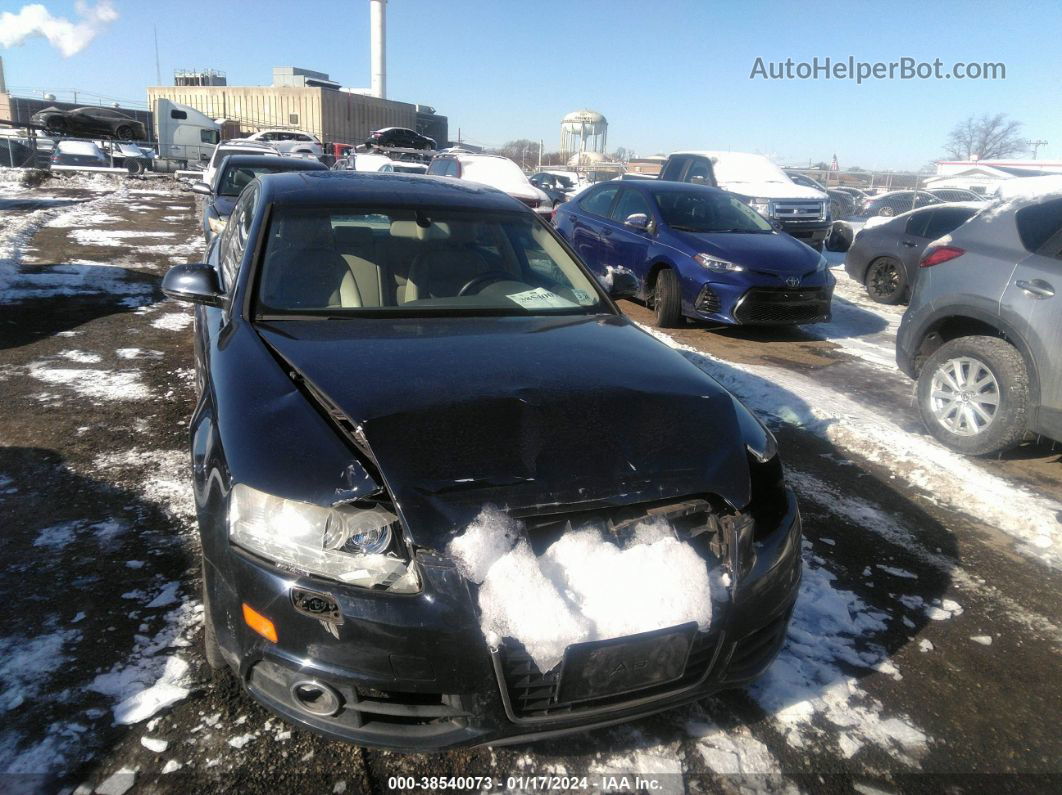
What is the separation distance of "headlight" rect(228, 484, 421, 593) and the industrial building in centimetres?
5324

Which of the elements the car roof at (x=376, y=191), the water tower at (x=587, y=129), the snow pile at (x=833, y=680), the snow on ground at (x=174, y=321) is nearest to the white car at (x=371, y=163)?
the snow on ground at (x=174, y=321)

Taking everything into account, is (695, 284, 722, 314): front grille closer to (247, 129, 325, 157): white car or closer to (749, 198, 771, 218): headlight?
(749, 198, 771, 218): headlight

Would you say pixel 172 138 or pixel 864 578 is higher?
pixel 172 138

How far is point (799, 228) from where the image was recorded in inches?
510

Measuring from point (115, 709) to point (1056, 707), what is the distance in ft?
10.3

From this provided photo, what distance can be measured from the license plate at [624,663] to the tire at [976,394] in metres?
3.55

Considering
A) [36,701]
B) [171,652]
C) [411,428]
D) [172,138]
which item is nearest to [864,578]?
[411,428]

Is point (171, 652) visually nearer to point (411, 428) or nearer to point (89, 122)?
point (411, 428)

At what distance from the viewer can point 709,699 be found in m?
2.43

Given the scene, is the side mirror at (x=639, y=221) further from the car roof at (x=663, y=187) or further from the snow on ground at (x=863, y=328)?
the snow on ground at (x=863, y=328)

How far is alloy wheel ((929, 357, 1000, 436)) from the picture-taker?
15.1ft

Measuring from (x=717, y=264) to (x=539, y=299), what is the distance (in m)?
4.57

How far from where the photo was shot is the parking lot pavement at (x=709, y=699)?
2107 millimetres

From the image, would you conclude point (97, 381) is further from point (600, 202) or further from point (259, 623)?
point (600, 202)
